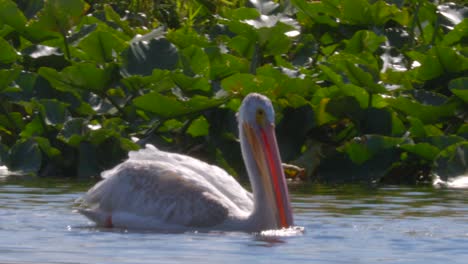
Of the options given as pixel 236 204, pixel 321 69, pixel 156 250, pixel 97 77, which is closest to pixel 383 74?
pixel 321 69

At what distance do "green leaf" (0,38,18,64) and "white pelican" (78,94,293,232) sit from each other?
10.6 ft

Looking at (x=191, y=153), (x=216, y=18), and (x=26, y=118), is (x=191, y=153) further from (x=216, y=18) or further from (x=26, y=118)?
(x=216, y=18)

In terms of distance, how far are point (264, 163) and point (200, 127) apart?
3.00 m

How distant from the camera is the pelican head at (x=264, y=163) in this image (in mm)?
8406

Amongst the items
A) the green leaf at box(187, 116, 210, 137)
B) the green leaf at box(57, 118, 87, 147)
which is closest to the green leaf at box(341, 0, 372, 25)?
the green leaf at box(187, 116, 210, 137)

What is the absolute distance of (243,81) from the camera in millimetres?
10977

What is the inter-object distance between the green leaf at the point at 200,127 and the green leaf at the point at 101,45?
35.7 inches

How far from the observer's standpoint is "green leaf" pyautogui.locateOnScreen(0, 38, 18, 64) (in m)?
12.2

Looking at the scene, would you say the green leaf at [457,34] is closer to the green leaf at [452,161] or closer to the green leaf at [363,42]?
the green leaf at [363,42]

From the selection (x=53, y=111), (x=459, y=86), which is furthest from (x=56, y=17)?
(x=459, y=86)

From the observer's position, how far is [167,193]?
881 centimetres

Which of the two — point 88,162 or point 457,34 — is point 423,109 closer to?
point 457,34

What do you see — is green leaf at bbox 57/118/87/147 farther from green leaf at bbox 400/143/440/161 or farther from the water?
green leaf at bbox 400/143/440/161

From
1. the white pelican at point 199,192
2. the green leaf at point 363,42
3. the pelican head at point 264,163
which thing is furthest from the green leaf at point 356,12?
the pelican head at point 264,163
